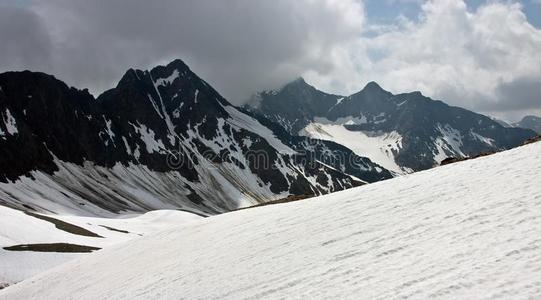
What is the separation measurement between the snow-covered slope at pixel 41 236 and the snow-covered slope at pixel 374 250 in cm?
1277

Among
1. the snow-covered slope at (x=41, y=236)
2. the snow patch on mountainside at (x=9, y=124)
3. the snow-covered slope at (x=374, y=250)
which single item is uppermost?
the snow patch on mountainside at (x=9, y=124)

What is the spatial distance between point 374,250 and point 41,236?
48191 mm

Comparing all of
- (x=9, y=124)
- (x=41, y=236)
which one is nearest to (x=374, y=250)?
(x=41, y=236)

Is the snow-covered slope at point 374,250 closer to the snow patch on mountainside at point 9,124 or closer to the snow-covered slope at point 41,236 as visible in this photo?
the snow-covered slope at point 41,236

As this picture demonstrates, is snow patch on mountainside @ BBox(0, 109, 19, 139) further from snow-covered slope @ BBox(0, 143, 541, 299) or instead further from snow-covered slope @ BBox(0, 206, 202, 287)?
snow-covered slope @ BBox(0, 143, 541, 299)

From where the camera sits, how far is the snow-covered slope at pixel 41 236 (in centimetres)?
3981

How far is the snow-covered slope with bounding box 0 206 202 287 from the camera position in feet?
131

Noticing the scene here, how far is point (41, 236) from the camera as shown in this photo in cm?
5069

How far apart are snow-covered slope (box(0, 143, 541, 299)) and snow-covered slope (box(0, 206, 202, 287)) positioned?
41.9 ft

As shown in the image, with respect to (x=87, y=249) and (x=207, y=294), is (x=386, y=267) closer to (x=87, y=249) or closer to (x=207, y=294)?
(x=207, y=294)

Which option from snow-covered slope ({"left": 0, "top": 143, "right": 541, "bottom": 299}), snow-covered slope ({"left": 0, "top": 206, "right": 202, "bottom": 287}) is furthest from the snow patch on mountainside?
snow-covered slope ({"left": 0, "top": 143, "right": 541, "bottom": 299})

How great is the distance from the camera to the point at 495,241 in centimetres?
1113

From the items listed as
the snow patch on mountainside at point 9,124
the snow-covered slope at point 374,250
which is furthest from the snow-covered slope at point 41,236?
the snow patch on mountainside at point 9,124

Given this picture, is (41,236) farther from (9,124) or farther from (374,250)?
(9,124)
